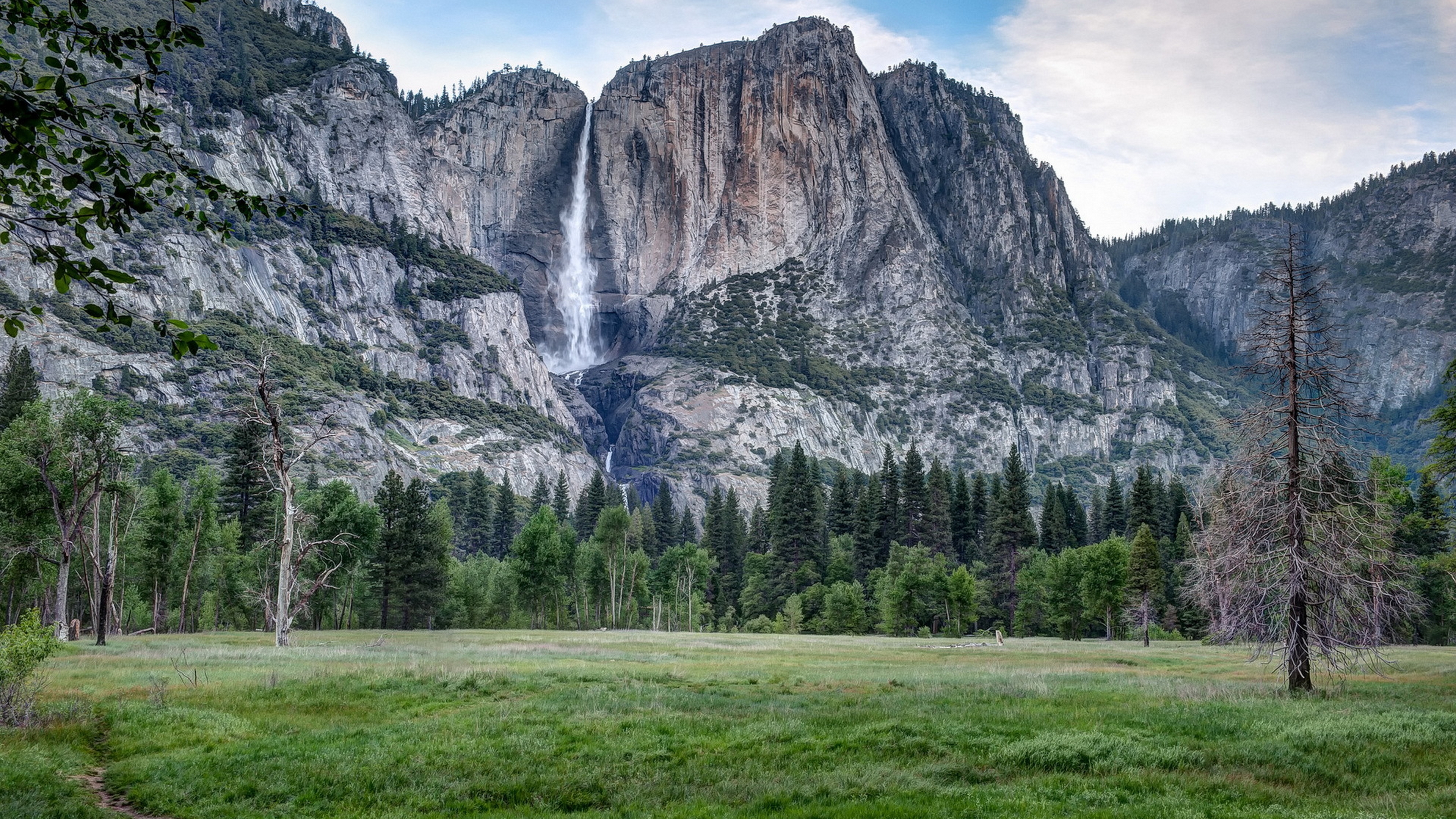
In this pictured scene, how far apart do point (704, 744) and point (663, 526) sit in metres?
127

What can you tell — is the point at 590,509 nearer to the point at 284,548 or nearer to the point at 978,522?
the point at 978,522

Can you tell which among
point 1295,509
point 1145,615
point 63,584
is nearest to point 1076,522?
point 1145,615

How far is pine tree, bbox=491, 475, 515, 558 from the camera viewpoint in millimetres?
136875

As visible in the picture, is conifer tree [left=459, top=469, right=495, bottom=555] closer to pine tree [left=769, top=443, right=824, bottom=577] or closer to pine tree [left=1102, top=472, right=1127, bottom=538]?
pine tree [left=769, top=443, right=824, bottom=577]

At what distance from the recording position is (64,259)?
733cm

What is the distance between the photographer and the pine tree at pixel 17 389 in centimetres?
6319

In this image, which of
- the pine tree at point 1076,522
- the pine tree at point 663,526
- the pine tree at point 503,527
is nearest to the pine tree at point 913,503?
the pine tree at point 1076,522

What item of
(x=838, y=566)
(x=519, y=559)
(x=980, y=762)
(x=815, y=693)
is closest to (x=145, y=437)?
(x=519, y=559)

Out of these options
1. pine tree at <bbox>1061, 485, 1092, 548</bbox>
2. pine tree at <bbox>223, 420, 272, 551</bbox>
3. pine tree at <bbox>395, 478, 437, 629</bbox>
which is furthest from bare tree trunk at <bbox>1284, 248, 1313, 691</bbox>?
pine tree at <bbox>1061, 485, 1092, 548</bbox>

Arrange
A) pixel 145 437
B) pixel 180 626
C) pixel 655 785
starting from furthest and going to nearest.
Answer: pixel 145 437, pixel 180 626, pixel 655 785

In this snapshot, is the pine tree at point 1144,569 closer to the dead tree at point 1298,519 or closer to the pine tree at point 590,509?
the dead tree at point 1298,519

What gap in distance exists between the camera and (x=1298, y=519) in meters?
25.6

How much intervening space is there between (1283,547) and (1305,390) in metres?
5.38

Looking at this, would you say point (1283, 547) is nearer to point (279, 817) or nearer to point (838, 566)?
point (279, 817)
